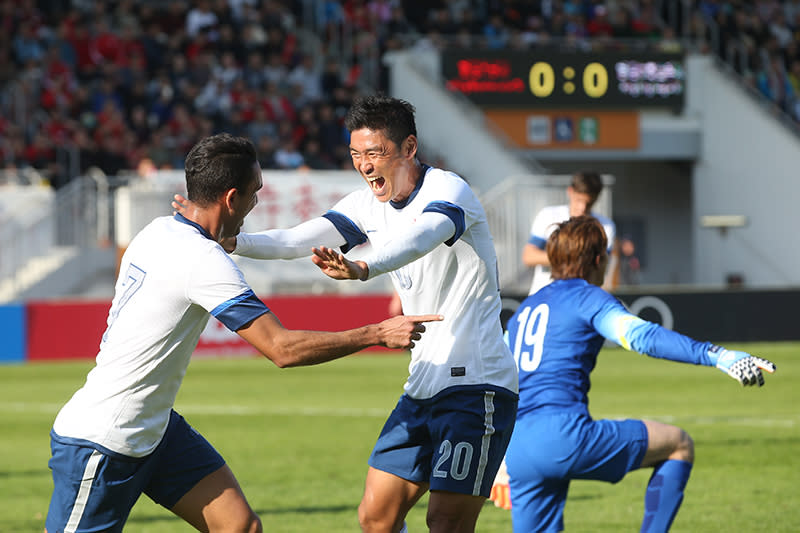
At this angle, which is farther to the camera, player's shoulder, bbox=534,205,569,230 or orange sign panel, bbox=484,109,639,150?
orange sign panel, bbox=484,109,639,150

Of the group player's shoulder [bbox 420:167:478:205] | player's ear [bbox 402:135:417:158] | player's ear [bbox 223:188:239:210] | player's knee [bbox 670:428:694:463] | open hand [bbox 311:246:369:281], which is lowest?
player's knee [bbox 670:428:694:463]

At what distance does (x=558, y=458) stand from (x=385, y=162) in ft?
5.26

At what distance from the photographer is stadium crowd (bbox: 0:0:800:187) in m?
25.8

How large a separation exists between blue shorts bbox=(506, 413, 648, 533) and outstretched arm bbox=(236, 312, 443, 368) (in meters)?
1.49

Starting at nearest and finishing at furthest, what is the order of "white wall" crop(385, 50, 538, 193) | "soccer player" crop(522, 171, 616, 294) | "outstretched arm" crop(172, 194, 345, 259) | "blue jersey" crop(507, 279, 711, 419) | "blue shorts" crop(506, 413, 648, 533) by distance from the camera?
"outstretched arm" crop(172, 194, 345, 259)
"blue shorts" crop(506, 413, 648, 533)
"blue jersey" crop(507, 279, 711, 419)
"soccer player" crop(522, 171, 616, 294)
"white wall" crop(385, 50, 538, 193)

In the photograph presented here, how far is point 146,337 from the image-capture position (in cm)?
476

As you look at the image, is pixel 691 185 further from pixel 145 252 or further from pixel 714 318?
pixel 145 252

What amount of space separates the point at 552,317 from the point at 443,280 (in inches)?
36.8

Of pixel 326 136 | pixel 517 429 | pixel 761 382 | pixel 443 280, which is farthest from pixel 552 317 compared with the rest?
pixel 326 136

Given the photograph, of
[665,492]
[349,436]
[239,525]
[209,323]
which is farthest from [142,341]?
[209,323]

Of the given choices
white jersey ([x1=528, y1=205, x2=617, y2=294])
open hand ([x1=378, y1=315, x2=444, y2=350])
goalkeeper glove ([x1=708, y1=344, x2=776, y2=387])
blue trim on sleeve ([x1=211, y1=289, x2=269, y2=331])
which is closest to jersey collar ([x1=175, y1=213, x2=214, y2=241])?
blue trim on sleeve ([x1=211, y1=289, x2=269, y2=331])

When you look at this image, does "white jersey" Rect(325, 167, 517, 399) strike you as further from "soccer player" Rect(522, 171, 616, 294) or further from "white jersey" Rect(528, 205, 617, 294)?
"white jersey" Rect(528, 205, 617, 294)

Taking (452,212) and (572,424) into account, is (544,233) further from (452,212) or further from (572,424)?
(452,212)

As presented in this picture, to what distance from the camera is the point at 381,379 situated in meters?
17.8
